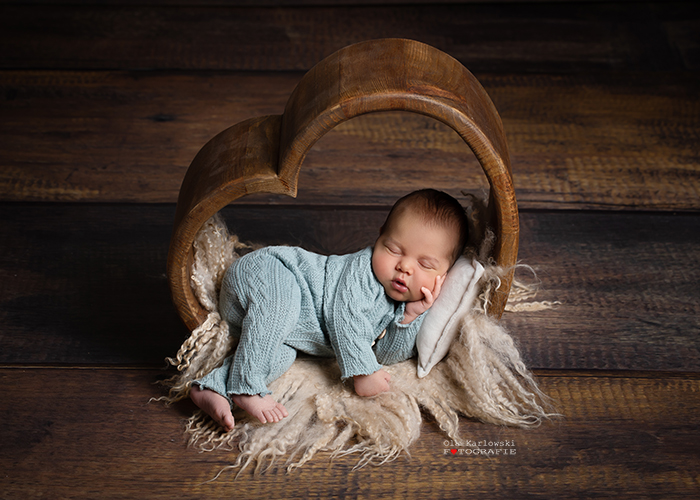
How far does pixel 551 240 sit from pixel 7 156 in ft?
4.02

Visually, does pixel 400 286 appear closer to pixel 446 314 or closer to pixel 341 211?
pixel 446 314

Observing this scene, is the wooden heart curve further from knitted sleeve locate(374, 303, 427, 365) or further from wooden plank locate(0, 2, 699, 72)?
wooden plank locate(0, 2, 699, 72)

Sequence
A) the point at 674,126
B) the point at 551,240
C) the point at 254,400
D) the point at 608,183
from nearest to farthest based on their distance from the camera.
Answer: the point at 254,400 < the point at 551,240 < the point at 608,183 < the point at 674,126

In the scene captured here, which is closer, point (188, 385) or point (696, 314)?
point (188, 385)

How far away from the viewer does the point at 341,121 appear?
89 centimetres

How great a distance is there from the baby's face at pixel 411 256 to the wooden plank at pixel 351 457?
0.69ft

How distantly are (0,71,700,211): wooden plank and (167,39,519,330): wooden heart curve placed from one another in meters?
0.51

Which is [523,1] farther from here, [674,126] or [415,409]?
[415,409]

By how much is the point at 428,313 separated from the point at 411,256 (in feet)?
0.33

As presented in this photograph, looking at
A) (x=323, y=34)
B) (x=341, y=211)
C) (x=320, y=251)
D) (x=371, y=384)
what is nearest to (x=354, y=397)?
(x=371, y=384)

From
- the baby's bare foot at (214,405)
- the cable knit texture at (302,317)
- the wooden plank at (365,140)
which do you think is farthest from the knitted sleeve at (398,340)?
the wooden plank at (365,140)

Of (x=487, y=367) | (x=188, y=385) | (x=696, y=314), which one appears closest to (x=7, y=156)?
(x=188, y=385)

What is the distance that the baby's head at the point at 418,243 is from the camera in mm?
1029

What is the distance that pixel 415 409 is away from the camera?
3.39 feet
